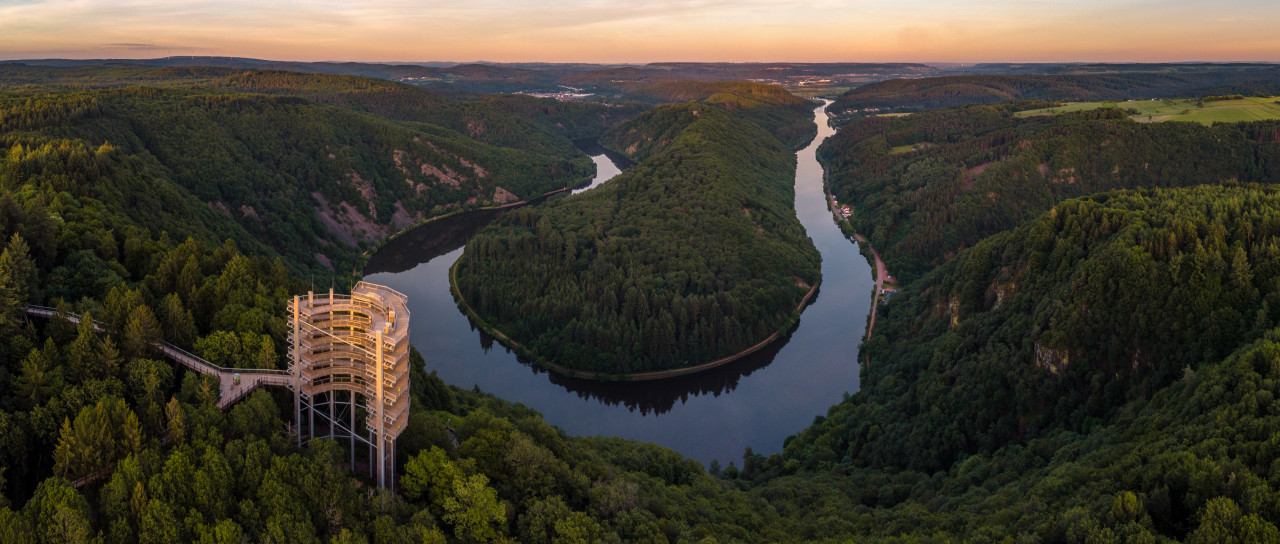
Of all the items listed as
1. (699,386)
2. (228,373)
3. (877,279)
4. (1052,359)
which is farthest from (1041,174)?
(228,373)

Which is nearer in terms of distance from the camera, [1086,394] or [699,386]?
[1086,394]

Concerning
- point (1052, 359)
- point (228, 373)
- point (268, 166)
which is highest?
point (268, 166)

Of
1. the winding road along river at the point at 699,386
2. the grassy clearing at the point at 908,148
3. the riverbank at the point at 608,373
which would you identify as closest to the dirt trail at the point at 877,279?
the winding road along river at the point at 699,386

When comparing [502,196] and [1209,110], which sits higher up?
[1209,110]

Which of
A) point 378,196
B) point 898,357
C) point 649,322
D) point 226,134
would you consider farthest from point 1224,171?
point 226,134

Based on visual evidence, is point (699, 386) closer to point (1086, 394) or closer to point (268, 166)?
point (1086, 394)

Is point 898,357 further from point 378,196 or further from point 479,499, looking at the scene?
point 378,196

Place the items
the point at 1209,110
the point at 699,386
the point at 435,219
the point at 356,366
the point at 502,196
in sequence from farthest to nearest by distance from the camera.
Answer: the point at 502,196
the point at 435,219
the point at 1209,110
the point at 699,386
the point at 356,366
